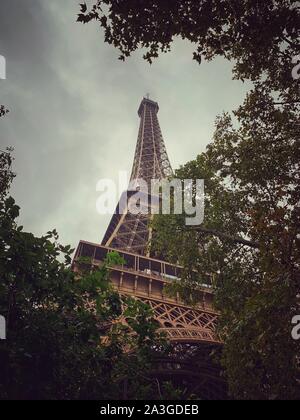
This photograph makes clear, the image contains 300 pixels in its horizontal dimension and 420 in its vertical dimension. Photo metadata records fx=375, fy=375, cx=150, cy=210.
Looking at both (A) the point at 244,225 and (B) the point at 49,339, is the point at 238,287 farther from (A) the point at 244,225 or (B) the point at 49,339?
(B) the point at 49,339

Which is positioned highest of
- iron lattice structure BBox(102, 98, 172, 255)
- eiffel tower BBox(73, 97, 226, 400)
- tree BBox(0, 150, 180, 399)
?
iron lattice structure BBox(102, 98, 172, 255)

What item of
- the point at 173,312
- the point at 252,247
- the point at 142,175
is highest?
the point at 142,175

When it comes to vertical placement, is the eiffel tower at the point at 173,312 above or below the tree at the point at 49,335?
above

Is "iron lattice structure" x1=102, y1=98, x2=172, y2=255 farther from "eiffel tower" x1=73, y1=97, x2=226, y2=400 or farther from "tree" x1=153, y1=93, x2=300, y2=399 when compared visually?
"tree" x1=153, y1=93, x2=300, y2=399

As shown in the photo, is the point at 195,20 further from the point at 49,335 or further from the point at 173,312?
the point at 173,312

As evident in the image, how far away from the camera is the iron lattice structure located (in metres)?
36.6

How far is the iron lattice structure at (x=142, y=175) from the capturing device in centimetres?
3656

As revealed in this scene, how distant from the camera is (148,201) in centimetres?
4566

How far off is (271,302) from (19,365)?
188 inches

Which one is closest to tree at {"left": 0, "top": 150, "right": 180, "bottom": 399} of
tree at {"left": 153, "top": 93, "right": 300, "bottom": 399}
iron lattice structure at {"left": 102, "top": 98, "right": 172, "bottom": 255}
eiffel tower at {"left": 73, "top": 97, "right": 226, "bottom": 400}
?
tree at {"left": 153, "top": 93, "right": 300, "bottom": 399}

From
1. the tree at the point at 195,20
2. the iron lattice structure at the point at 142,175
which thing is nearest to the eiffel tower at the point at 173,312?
the iron lattice structure at the point at 142,175

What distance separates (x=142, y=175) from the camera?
51.7 meters

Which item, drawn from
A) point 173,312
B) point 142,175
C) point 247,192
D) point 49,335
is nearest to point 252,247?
point 247,192

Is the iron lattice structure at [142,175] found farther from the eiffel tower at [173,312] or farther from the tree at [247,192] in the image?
the tree at [247,192]
